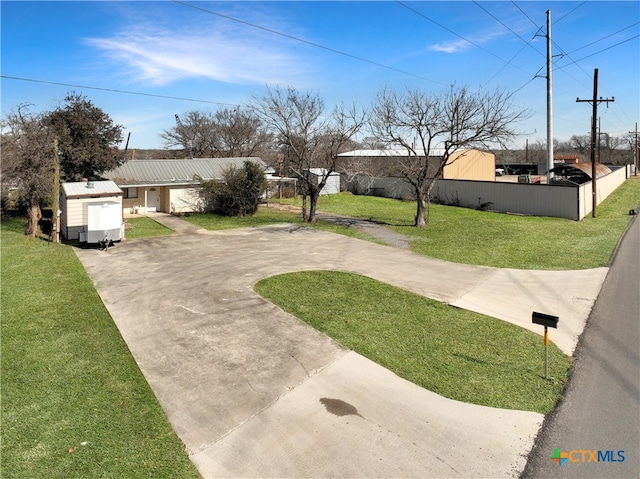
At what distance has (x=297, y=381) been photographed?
714cm

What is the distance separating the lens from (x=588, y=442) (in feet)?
18.7

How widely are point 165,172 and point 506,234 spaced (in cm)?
2001

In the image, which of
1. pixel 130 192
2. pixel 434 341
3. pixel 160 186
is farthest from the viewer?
pixel 160 186

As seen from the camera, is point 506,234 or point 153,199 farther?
point 153,199

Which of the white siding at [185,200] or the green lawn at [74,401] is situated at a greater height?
the white siding at [185,200]

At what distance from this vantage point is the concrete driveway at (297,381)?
5.39 meters

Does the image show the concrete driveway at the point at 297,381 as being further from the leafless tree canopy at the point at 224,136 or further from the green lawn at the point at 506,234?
the leafless tree canopy at the point at 224,136

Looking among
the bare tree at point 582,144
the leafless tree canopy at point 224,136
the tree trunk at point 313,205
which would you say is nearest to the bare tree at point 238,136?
the leafless tree canopy at point 224,136

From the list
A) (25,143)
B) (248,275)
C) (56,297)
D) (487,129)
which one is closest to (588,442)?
(248,275)

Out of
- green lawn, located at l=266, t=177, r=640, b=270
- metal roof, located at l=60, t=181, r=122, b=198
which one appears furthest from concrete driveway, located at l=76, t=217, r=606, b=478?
metal roof, located at l=60, t=181, r=122, b=198

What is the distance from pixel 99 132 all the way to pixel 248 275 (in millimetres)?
15230

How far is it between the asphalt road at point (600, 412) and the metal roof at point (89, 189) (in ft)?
57.0

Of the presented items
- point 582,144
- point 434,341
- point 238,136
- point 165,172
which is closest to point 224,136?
point 238,136

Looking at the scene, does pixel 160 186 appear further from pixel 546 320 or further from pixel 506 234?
pixel 546 320
